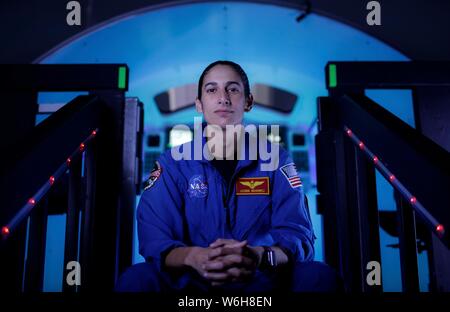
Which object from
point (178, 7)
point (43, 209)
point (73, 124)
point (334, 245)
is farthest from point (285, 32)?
point (43, 209)

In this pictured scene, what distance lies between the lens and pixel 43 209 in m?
1.38

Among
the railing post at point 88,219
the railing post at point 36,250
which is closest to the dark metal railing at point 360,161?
the railing post at point 88,219

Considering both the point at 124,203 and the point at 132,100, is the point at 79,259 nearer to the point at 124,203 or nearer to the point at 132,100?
the point at 124,203

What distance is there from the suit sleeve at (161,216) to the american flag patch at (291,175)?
353mm

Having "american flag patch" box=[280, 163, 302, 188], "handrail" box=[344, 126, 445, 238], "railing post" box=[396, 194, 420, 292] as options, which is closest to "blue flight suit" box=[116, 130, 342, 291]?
"american flag patch" box=[280, 163, 302, 188]

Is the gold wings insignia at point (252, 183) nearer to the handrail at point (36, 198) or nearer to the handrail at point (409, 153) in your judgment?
the handrail at point (409, 153)

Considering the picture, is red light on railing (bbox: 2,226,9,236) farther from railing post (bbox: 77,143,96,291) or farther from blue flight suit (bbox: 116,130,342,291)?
railing post (bbox: 77,143,96,291)

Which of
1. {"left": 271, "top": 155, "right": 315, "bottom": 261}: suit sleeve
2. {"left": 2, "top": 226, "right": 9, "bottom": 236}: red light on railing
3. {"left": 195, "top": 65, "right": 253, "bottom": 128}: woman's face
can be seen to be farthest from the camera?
{"left": 195, "top": 65, "right": 253, "bottom": 128}: woman's face

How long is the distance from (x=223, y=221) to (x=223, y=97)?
0.45 metres

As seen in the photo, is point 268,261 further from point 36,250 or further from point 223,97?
point 36,250

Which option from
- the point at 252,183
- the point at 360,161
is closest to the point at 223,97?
the point at 252,183

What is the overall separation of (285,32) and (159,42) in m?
0.74

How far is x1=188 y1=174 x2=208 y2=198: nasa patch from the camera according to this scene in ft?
4.56

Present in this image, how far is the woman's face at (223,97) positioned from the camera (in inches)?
60.4
